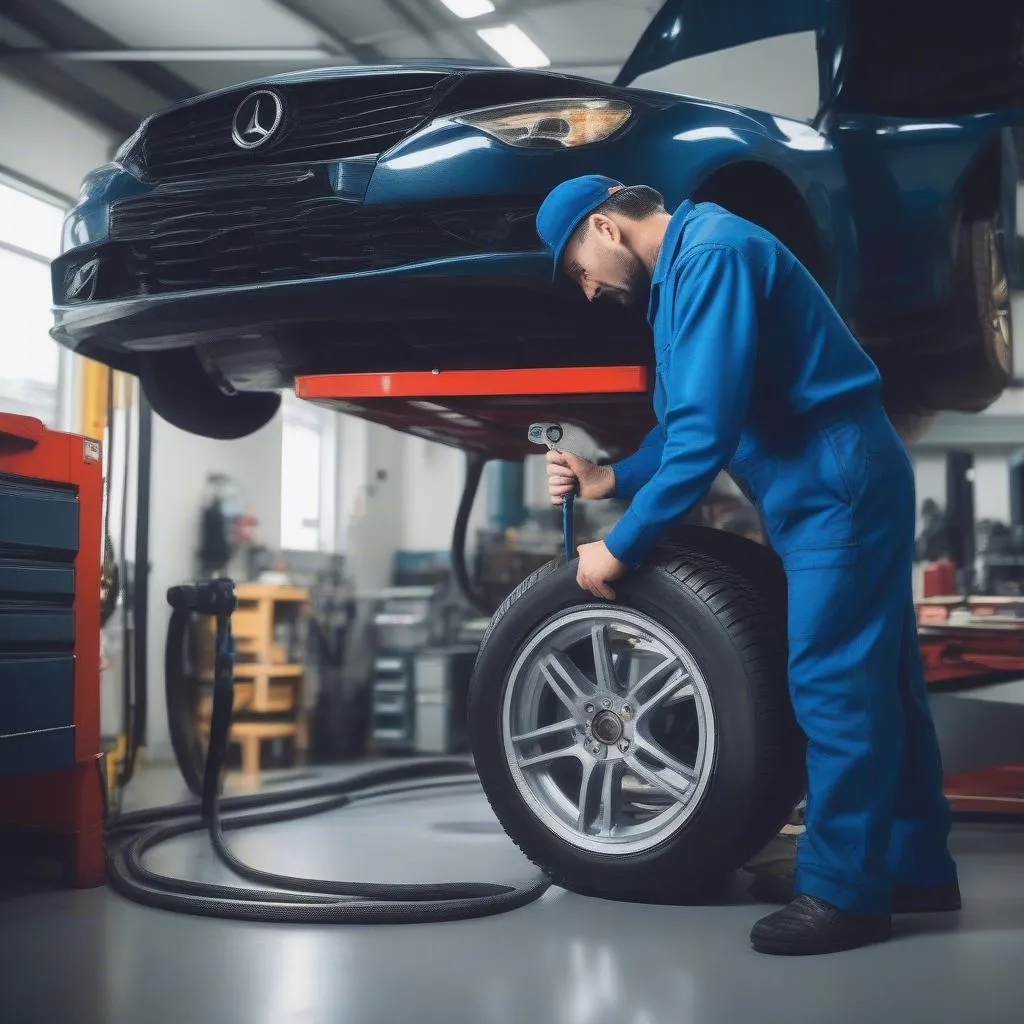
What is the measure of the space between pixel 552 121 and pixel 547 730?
117cm

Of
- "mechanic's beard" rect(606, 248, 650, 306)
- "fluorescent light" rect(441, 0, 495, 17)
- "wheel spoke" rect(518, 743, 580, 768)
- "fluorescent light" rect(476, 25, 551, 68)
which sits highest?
"fluorescent light" rect(441, 0, 495, 17)

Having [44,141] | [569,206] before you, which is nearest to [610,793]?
[569,206]

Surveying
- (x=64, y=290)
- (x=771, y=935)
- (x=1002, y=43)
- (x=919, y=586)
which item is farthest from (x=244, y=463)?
(x=771, y=935)

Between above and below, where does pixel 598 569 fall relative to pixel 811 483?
below

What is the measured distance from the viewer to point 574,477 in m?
2.26

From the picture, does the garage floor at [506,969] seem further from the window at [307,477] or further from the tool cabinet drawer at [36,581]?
the window at [307,477]

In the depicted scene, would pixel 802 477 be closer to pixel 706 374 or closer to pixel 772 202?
pixel 706 374

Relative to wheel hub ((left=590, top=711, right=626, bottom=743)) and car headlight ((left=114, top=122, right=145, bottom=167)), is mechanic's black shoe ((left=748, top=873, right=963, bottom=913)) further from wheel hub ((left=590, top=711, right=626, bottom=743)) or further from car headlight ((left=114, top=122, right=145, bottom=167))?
car headlight ((left=114, top=122, right=145, bottom=167))

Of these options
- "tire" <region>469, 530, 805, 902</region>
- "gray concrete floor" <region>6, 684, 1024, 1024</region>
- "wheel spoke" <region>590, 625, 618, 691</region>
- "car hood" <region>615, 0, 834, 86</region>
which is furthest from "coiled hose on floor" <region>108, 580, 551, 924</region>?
"car hood" <region>615, 0, 834, 86</region>

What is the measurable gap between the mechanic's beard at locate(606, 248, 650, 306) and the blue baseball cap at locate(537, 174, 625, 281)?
0.09m

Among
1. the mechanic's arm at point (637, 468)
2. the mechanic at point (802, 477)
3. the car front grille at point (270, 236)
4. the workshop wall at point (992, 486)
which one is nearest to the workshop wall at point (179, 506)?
the car front grille at point (270, 236)

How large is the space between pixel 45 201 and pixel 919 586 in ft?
12.1

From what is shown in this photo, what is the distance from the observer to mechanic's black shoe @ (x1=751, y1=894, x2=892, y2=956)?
1.79m

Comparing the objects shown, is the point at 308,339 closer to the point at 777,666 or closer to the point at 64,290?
the point at 64,290
